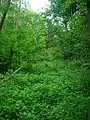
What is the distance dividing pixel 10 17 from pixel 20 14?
95 cm

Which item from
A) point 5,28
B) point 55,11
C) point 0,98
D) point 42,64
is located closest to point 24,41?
point 5,28

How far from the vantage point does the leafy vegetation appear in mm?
5207

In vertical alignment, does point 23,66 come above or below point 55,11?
below

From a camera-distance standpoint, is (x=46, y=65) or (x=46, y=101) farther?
(x=46, y=65)

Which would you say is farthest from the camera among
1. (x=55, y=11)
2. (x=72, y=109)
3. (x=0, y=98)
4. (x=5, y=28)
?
(x=55, y=11)

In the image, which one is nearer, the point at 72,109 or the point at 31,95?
the point at 72,109

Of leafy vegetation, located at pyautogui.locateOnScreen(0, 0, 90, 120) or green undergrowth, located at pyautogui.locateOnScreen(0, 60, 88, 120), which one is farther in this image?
green undergrowth, located at pyautogui.locateOnScreen(0, 60, 88, 120)

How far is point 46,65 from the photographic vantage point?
20078mm

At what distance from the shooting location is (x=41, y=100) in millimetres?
9109

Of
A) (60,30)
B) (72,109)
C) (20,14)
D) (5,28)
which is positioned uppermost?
(20,14)

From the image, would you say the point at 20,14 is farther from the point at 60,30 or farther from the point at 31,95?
the point at 60,30

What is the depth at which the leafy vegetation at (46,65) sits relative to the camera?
17.1 ft

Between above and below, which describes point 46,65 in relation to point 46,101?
above

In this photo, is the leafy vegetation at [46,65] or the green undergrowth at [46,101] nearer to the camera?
the leafy vegetation at [46,65]
